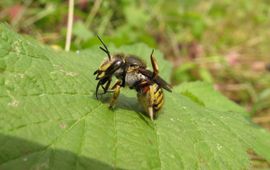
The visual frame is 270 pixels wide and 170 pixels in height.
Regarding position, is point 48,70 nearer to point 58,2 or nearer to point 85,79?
point 85,79

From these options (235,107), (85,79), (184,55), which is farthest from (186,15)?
(85,79)

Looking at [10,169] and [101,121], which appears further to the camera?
[101,121]

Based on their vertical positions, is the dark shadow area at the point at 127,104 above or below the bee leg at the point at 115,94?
below

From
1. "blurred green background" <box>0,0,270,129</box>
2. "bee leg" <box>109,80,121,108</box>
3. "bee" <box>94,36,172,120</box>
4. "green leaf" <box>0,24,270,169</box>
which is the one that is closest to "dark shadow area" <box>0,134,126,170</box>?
"green leaf" <box>0,24,270,169</box>

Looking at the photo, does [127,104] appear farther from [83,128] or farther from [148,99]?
[83,128]

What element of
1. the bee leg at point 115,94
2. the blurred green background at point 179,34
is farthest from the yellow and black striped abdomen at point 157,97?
the blurred green background at point 179,34

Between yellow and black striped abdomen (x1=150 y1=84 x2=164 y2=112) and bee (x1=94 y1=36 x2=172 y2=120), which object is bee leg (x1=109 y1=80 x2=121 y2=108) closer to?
bee (x1=94 y1=36 x2=172 y2=120)

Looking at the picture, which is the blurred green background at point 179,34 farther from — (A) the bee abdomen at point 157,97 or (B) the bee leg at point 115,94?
(B) the bee leg at point 115,94
